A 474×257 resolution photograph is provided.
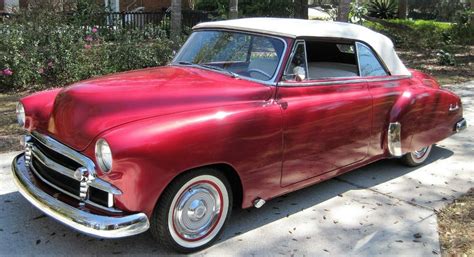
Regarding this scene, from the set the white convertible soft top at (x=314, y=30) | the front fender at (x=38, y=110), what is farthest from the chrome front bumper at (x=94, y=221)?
the white convertible soft top at (x=314, y=30)

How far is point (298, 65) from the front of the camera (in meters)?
4.20

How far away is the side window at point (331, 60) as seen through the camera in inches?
178

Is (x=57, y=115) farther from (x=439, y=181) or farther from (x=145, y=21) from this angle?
(x=145, y=21)

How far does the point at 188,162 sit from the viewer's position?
3.31 metres

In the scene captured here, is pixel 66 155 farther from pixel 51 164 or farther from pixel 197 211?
pixel 197 211

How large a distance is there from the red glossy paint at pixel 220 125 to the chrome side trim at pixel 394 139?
65mm

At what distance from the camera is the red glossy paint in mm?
3195

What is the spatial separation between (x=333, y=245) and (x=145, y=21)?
40.0 ft

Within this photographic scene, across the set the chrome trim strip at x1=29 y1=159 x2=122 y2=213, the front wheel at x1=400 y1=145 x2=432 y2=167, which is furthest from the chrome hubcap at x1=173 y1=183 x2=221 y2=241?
the front wheel at x1=400 y1=145 x2=432 y2=167

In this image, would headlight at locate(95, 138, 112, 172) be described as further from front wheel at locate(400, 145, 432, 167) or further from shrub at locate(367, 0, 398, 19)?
shrub at locate(367, 0, 398, 19)

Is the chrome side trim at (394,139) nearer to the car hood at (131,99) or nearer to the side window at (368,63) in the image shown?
the side window at (368,63)

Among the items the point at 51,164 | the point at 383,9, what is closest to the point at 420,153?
the point at 51,164

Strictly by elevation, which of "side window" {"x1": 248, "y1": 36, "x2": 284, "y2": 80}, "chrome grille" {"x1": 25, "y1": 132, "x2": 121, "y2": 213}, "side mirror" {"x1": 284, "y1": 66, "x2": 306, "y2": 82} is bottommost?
"chrome grille" {"x1": 25, "y1": 132, "x2": 121, "y2": 213}

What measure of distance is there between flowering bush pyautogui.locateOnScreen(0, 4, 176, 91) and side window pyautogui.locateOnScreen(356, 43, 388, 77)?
555 centimetres
